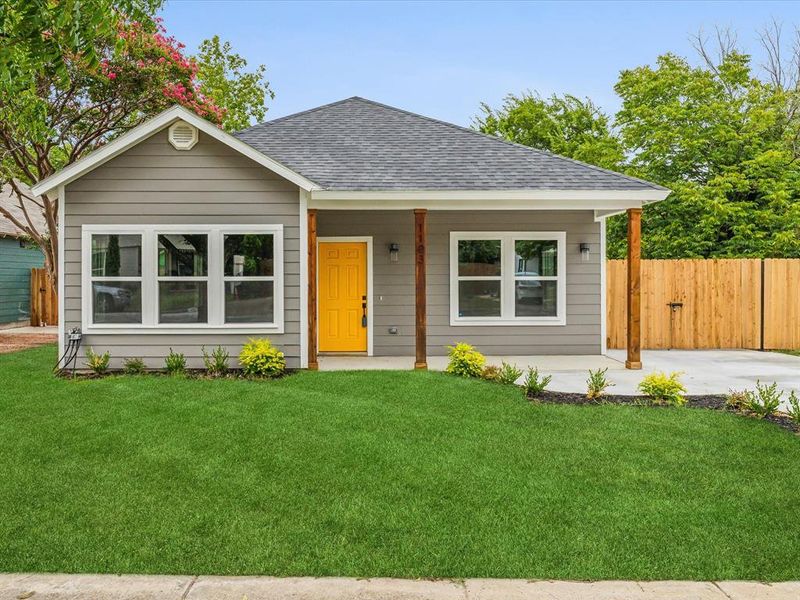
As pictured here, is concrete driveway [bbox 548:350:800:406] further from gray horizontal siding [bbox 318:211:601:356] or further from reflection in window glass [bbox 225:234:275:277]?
reflection in window glass [bbox 225:234:275:277]

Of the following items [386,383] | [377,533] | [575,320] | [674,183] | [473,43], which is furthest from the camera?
[473,43]

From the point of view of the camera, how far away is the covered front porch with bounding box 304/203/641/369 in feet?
35.6

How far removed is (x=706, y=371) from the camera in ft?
30.5

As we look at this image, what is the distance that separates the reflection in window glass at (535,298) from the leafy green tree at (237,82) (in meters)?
20.0

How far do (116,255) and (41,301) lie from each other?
12081 mm

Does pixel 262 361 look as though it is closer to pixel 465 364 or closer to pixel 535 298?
pixel 465 364

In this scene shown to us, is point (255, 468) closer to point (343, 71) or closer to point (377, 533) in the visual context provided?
point (377, 533)

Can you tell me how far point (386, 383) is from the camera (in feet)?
26.0

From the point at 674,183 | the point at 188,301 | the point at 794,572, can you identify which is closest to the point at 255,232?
the point at 188,301

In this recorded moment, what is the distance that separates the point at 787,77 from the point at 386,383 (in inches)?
964

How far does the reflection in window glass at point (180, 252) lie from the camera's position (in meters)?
9.16

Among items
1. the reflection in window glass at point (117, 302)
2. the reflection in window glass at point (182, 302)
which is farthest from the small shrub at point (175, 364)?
the reflection in window glass at point (117, 302)

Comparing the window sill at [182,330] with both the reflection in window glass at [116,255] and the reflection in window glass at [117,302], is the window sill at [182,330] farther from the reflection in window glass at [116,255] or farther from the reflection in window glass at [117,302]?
the reflection in window glass at [116,255]

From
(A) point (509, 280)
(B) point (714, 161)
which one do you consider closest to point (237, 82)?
(B) point (714, 161)
